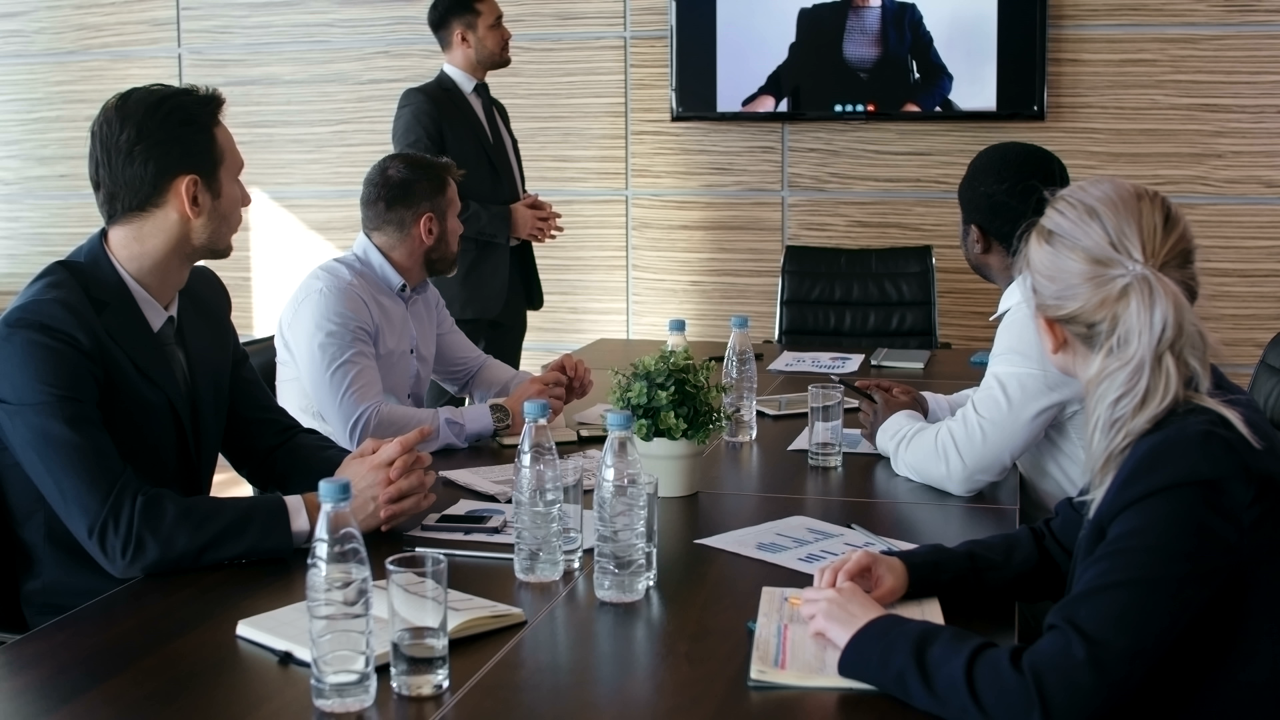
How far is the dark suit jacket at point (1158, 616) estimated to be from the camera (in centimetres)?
111

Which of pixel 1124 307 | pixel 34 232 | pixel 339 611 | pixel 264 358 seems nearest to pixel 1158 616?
pixel 1124 307

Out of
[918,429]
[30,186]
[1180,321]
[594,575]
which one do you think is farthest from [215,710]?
[30,186]

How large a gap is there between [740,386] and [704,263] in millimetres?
2438

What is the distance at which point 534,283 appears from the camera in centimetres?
444

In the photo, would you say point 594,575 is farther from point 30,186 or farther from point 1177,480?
point 30,186

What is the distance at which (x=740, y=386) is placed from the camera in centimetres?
259

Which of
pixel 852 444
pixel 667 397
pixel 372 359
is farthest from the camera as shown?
pixel 372 359

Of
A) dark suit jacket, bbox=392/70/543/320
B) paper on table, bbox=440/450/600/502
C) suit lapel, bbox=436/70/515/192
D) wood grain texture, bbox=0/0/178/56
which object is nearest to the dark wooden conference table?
paper on table, bbox=440/450/600/502

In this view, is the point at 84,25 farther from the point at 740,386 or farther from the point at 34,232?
the point at 740,386

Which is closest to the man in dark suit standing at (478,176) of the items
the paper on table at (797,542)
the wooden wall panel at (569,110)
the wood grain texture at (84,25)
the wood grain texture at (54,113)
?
the wooden wall panel at (569,110)

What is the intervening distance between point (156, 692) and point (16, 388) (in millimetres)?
696

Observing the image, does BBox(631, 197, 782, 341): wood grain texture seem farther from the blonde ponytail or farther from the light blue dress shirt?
the blonde ponytail

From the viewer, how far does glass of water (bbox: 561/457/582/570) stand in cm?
165

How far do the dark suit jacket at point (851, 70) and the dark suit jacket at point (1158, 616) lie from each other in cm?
363
